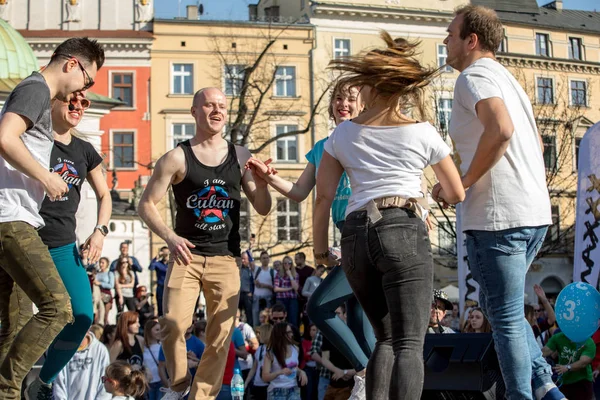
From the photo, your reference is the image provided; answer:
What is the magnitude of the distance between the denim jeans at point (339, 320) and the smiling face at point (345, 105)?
1290 mm

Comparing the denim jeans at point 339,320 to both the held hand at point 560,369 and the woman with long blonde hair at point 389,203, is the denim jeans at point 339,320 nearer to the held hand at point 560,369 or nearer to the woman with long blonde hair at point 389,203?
the woman with long blonde hair at point 389,203

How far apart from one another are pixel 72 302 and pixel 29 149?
1.30 m

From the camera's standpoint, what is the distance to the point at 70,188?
699cm

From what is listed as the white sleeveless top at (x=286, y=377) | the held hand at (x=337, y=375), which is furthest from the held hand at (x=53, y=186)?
the white sleeveless top at (x=286, y=377)

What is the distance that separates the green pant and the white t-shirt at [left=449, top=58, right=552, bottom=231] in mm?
2717

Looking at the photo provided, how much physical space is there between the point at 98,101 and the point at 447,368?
95.9 feet

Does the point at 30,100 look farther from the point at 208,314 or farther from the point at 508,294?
the point at 508,294

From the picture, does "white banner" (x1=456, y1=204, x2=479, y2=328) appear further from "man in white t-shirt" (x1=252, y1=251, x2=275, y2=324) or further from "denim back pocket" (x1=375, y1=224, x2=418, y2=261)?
"denim back pocket" (x1=375, y1=224, x2=418, y2=261)

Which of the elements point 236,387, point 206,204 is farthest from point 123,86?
point 206,204

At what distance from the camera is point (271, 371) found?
13047 millimetres

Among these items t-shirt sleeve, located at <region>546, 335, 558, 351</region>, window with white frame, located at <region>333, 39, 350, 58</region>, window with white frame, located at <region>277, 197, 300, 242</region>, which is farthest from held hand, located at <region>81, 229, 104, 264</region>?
window with white frame, located at <region>333, 39, 350, 58</region>

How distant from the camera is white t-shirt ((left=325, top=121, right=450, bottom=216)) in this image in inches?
202

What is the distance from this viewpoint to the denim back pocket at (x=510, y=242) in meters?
5.48

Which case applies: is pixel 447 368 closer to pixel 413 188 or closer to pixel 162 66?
pixel 413 188
